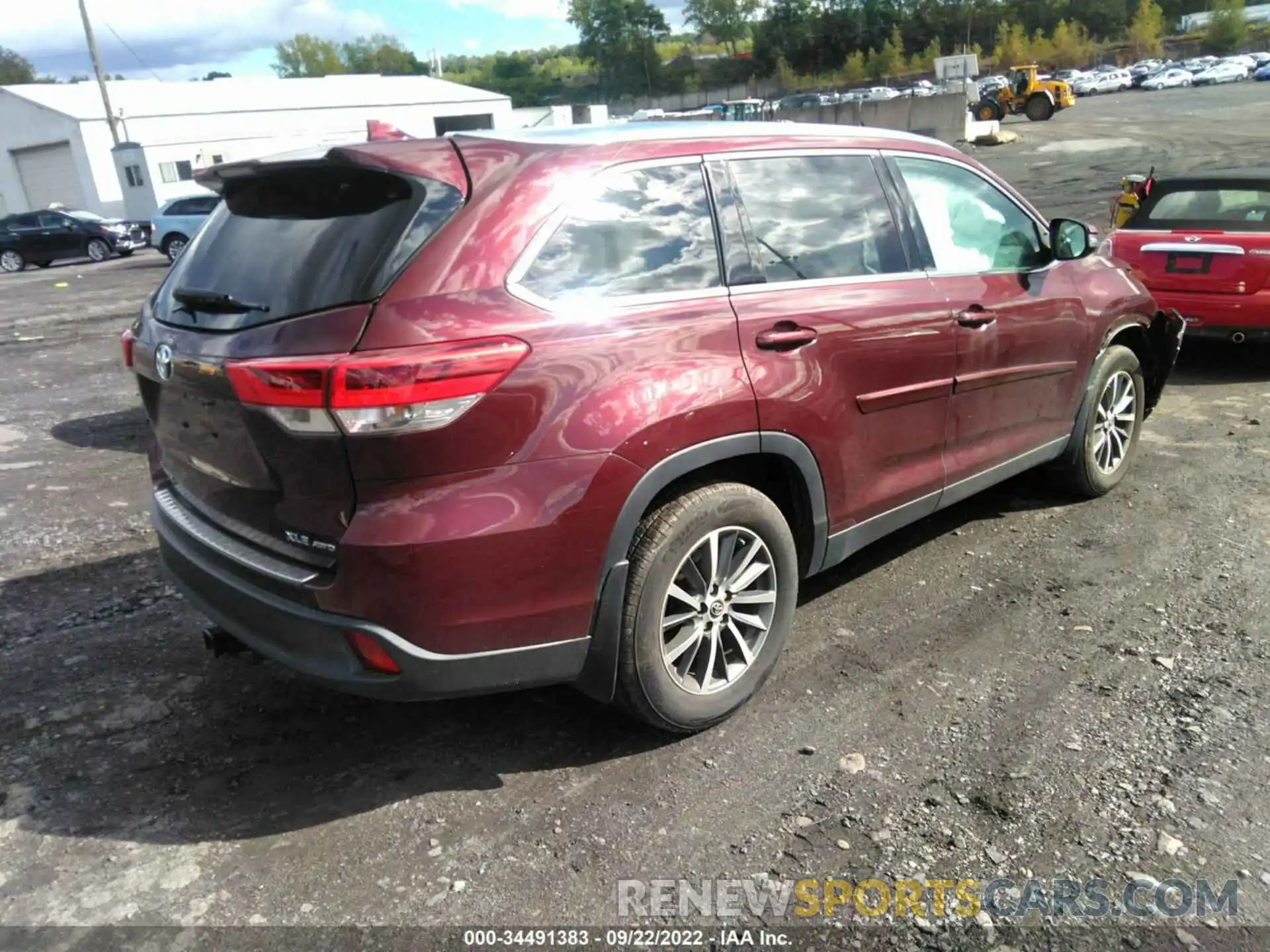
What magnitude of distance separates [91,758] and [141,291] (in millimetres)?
A: 16802

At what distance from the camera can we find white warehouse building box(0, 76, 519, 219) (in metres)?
36.9

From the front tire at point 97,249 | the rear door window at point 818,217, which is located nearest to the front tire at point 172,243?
the front tire at point 97,249

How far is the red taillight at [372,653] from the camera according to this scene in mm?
2570

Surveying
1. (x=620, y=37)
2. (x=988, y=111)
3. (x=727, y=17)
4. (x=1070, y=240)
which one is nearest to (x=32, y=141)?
(x=988, y=111)

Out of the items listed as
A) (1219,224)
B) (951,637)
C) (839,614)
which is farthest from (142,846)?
(1219,224)

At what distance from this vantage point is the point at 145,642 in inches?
156

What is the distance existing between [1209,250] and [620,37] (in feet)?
452

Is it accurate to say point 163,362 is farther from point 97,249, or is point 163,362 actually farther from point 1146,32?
point 1146,32

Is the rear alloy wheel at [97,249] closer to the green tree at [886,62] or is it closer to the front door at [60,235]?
the front door at [60,235]

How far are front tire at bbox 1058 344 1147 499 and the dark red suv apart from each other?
141 cm

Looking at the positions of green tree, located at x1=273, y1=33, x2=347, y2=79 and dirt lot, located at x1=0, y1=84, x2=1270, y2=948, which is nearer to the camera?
dirt lot, located at x1=0, y1=84, x2=1270, y2=948

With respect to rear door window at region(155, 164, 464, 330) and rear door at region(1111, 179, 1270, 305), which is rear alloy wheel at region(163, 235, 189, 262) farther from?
rear door window at region(155, 164, 464, 330)

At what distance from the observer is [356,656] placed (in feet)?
8.57

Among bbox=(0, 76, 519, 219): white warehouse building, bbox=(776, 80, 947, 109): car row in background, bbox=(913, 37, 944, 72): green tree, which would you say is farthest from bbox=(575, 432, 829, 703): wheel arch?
bbox=(913, 37, 944, 72): green tree
